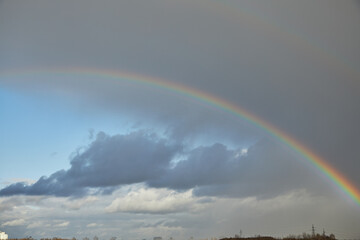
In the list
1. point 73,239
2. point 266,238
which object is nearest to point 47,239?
point 73,239

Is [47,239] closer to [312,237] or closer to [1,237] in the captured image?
[1,237]

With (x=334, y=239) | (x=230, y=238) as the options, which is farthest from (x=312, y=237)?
(x=230, y=238)

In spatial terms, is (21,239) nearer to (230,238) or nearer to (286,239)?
(230,238)

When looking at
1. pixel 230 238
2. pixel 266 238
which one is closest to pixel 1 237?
pixel 230 238

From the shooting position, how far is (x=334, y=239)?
7994cm

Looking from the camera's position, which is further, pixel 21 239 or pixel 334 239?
pixel 334 239

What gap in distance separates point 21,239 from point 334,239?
4368 centimetres

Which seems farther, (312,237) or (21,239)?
(312,237)

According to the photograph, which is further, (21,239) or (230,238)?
(230,238)

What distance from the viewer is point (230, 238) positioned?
79.7m

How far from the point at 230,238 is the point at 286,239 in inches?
313

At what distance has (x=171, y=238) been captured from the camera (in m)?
80.1

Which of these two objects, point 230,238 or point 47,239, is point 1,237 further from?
point 230,238

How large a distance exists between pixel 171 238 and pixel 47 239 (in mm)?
17321
